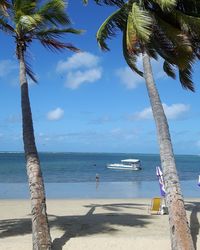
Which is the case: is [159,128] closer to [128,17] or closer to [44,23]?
[128,17]

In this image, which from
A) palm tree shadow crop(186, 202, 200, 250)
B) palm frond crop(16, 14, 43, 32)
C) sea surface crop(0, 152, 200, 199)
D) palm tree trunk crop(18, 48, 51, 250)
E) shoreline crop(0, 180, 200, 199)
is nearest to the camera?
palm tree trunk crop(18, 48, 51, 250)

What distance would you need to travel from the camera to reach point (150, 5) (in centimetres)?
1325

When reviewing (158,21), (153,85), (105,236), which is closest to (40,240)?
(105,236)

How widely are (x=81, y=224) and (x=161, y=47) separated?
6074mm

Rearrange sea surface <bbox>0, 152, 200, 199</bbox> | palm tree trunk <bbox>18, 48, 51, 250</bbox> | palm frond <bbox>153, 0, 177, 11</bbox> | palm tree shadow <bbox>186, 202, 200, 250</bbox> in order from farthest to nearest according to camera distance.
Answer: sea surface <bbox>0, 152, 200, 199</bbox> → palm tree shadow <bbox>186, 202, 200, 250</bbox> → palm frond <bbox>153, 0, 177, 11</bbox> → palm tree trunk <bbox>18, 48, 51, 250</bbox>

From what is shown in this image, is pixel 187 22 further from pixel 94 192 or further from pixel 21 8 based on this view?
pixel 94 192

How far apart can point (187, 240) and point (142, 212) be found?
7.74 m

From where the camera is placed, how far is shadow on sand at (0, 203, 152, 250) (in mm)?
13522

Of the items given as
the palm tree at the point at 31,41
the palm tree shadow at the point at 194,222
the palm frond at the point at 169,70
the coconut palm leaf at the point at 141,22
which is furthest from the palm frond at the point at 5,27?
the palm tree shadow at the point at 194,222

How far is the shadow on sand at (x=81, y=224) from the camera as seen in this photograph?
44.4ft

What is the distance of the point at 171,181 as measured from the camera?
37.2 feet

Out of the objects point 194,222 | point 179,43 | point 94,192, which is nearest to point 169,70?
point 179,43

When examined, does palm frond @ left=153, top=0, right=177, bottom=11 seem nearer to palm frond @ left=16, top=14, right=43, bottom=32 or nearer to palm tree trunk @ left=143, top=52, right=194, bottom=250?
palm tree trunk @ left=143, top=52, right=194, bottom=250

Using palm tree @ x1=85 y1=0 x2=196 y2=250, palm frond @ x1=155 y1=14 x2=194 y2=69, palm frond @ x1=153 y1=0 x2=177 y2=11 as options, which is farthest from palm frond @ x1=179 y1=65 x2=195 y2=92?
→ palm frond @ x1=153 y1=0 x2=177 y2=11
